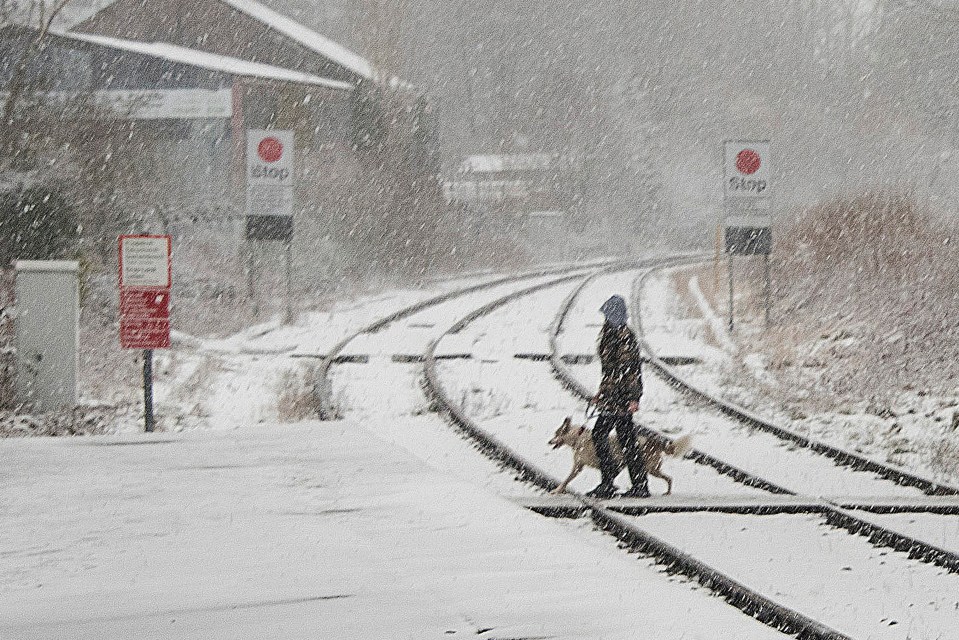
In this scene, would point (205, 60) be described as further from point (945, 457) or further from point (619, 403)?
point (619, 403)

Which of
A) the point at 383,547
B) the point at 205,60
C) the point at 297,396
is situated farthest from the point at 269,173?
the point at 383,547

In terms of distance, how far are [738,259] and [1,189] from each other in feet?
76.3

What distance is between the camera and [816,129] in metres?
75.3

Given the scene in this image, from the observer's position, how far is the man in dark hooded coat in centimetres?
883

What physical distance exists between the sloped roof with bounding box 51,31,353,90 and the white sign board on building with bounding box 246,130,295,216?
14766mm

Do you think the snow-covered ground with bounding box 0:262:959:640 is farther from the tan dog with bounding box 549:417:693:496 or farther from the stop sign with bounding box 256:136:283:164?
the stop sign with bounding box 256:136:283:164

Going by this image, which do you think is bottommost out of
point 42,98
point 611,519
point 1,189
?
point 611,519

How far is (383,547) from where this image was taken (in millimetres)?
6141

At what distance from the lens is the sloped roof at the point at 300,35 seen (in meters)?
40.9

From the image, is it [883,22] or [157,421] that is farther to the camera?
[883,22]

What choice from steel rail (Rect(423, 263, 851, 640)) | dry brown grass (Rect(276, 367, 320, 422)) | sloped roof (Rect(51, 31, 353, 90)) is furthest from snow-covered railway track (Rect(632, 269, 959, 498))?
sloped roof (Rect(51, 31, 353, 90))

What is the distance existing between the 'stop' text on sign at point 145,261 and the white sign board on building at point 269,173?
433 inches

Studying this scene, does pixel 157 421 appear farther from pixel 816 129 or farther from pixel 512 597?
pixel 816 129

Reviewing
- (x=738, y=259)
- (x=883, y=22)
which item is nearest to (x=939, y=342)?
(x=738, y=259)
